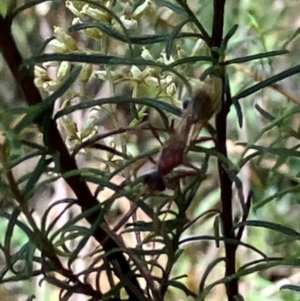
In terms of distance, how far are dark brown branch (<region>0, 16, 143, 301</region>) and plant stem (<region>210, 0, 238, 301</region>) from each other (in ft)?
0.21

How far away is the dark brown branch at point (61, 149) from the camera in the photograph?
33 cm

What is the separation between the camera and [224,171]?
0.40 m

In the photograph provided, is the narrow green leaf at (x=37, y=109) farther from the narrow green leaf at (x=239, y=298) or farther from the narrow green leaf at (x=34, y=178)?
the narrow green leaf at (x=239, y=298)

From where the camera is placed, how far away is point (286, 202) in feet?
2.91

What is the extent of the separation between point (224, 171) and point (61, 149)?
10 cm

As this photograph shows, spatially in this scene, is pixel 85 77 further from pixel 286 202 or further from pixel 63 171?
pixel 286 202

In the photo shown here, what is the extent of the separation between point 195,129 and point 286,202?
0.55m

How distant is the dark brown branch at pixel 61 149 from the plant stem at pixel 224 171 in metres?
0.06

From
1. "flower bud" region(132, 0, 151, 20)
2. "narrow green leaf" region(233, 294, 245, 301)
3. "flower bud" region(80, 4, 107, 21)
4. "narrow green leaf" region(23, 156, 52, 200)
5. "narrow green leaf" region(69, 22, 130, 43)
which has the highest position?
"flower bud" region(132, 0, 151, 20)

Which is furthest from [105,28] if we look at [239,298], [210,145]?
[210,145]

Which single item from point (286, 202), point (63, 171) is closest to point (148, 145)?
point (286, 202)

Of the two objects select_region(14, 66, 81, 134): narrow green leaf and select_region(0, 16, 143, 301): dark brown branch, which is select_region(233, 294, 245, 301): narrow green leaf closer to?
select_region(0, 16, 143, 301): dark brown branch

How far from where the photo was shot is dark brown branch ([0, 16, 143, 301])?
333mm

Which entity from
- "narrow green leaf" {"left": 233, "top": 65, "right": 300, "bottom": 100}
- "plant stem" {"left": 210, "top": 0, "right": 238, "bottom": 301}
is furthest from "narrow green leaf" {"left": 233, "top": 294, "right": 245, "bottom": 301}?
"narrow green leaf" {"left": 233, "top": 65, "right": 300, "bottom": 100}
